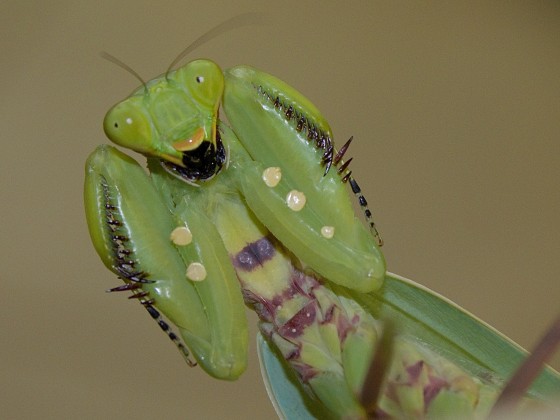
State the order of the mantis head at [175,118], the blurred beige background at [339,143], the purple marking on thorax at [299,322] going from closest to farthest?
1. the mantis head at [175,118]
2. the purple marking on thorax at [299,322]
3. the blurred beige background at [339,143]

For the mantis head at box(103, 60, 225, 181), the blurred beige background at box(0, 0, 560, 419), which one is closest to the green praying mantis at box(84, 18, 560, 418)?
the mantis head at box(103, 60, 225, 181)

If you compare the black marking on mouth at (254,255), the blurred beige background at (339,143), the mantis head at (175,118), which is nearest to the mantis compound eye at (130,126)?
the mantis head at (175,118)

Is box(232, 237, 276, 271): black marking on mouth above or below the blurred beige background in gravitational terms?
above

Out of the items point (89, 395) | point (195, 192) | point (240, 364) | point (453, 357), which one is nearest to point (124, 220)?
point (195, 192)

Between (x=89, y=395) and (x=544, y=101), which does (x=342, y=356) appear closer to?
(x=89, y=395)

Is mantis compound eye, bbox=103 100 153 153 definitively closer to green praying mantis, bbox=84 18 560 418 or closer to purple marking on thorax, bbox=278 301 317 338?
green praying mantis, bbox=84 18 560 418

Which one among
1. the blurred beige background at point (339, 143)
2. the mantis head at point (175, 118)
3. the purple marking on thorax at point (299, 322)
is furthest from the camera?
the blurred beige background at point (339, 143)

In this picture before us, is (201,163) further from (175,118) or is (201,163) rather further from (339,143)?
(339,143)

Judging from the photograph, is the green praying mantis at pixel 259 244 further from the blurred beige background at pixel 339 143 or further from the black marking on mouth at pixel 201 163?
the blurred beige background at pixel 339 143

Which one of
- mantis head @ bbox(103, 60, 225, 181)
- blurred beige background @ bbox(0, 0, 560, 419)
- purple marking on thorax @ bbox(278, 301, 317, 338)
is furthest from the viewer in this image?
blurred beige background @ bbox(0, 0, 560, 419)
